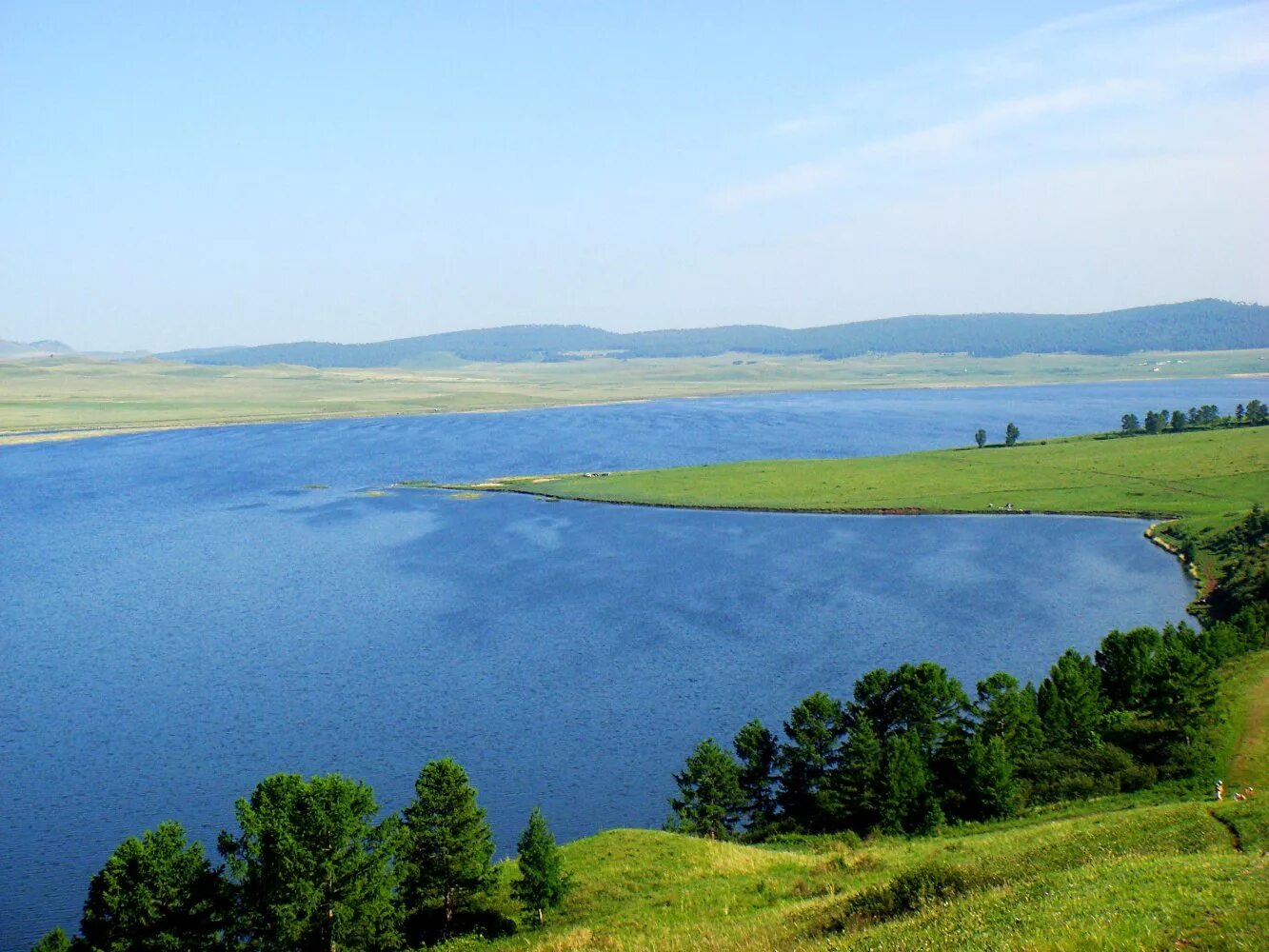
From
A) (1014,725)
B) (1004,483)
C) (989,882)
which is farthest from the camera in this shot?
(1004,483)

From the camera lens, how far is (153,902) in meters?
22.5

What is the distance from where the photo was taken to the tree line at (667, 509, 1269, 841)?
31219 mm

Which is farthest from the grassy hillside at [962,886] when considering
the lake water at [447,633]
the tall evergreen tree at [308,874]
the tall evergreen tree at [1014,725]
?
the lake water at [447,633]

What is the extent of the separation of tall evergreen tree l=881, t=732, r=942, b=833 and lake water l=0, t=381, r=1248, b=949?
7.42 m

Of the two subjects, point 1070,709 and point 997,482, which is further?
point 997,482

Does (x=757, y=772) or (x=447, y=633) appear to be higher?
(x=757, y=772)

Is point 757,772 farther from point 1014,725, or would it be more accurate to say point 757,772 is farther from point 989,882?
point 989,882

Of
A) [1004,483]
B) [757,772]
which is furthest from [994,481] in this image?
[757,772]

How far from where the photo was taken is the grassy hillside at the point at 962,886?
47.7 feet

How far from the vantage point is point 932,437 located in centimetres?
14088

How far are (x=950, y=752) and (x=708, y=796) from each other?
24.7ft

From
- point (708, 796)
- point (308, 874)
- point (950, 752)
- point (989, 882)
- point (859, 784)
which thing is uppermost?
point (989, 882)

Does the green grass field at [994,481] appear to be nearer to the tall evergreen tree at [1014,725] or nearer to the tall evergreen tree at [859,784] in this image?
the tall evergreen tree at [1014,725]

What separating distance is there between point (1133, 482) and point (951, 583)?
3678cm
